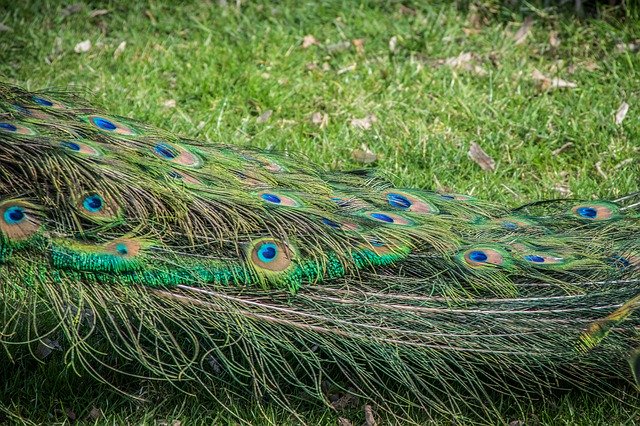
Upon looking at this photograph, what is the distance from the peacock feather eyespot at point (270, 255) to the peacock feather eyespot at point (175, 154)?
458 mm

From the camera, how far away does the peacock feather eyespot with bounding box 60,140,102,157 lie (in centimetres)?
304

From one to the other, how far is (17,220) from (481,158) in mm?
2660

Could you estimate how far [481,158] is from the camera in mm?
4863

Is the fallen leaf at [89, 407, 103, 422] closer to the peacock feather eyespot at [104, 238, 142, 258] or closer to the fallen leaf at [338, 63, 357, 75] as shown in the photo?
the peacock feather eyespot at [104, 238, 142, 258]

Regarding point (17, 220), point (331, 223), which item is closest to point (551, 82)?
point (331, 223)

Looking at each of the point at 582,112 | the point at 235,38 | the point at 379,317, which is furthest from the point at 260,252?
the point at 235,38

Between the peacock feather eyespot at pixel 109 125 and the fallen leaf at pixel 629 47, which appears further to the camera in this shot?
the fallen leaf at pixel 629 47

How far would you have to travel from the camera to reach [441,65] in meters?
5.72

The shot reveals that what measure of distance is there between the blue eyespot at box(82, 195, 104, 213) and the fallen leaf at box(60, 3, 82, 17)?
386cm

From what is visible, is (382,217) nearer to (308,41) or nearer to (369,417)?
(369,417)

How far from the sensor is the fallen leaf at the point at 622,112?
506 cm

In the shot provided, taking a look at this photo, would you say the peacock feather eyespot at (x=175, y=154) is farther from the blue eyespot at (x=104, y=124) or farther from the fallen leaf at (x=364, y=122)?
the fallen leaf at (x=364, y=122)

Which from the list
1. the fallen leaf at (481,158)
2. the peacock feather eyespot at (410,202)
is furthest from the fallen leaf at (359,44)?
the peacock feather eyespot at (410,202)

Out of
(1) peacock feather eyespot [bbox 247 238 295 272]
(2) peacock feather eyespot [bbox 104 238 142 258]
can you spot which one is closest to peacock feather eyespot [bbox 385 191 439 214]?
(1) peacock feather eyespot [bbox 247 238 295 272]
